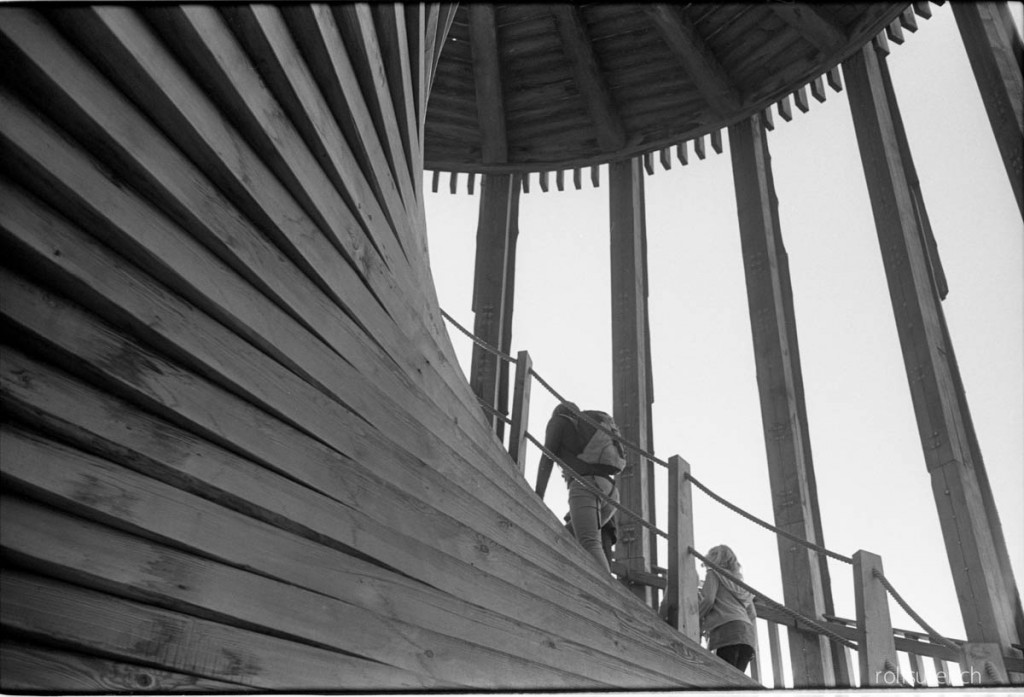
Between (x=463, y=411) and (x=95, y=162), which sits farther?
(x=463, y=411)

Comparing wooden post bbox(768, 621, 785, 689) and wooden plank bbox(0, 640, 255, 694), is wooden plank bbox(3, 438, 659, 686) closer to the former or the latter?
wooden plank bbox(0, 640, 255, 694)

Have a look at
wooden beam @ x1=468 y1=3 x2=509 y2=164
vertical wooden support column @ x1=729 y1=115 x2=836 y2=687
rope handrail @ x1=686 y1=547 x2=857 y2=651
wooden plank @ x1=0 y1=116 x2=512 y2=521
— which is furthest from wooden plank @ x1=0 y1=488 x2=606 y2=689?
wooden beam @ x1=468 y1=3 x2=509 y2=164

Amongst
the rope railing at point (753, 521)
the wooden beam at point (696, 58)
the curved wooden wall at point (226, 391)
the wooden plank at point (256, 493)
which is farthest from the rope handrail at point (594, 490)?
the wooden beam at point (696, 58)

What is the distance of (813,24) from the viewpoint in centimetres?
719

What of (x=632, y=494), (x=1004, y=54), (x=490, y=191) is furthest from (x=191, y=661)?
(x=490, y=191)

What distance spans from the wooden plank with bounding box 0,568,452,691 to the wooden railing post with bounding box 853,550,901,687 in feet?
8.02

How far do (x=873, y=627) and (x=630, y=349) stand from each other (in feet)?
12.0

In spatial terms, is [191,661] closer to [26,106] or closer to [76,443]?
[76,443]

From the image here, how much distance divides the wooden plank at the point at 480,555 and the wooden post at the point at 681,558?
13.7 inches

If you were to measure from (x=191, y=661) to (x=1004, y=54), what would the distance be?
6.21 m

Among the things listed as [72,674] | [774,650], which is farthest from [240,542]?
[774,650]

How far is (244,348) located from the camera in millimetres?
2301

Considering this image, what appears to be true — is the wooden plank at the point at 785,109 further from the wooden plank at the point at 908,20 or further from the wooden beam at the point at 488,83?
the wooden beam at the point at 488,83

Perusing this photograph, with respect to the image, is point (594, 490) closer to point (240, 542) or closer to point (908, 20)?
point (240, 542)
